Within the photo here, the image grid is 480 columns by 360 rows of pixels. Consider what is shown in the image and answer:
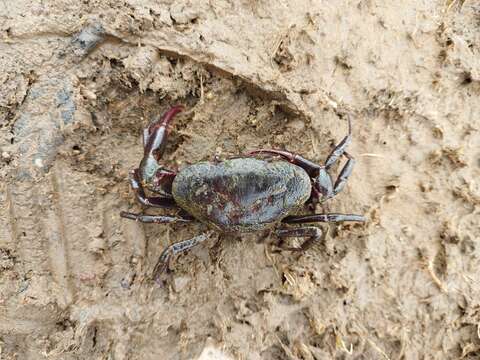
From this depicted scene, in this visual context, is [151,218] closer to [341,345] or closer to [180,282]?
[180,282]

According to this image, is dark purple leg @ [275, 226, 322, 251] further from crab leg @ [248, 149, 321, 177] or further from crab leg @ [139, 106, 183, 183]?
crab leg @ [139, 106, 183, 183]

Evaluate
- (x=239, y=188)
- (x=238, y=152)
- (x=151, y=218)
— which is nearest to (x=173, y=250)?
(x=151, y=218)

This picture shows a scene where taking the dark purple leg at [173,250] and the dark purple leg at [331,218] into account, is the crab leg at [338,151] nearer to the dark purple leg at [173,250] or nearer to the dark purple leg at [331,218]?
the dark purple leg at [331,218]

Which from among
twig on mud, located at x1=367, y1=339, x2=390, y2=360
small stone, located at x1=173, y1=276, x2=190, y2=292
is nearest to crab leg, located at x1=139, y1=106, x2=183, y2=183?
small stone, located at x1=173, y1=276, x2=190, y2=292

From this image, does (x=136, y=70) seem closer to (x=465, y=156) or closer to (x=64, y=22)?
(x=64, y=22)

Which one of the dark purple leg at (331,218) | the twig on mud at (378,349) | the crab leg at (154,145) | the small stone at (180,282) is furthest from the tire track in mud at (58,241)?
the twig on mud at (378,349)
